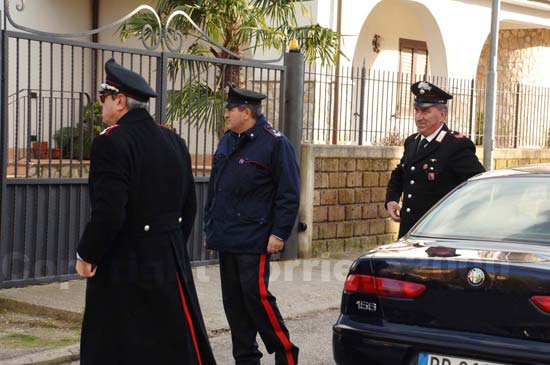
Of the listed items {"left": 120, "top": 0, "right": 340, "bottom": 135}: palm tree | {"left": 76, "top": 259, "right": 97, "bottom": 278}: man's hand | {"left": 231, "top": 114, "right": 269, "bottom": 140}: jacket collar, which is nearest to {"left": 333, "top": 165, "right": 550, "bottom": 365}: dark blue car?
{"left": 231, "top": 114, "right": 269, "bottom": 140}: jacket collar

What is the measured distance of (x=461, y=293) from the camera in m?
5.02

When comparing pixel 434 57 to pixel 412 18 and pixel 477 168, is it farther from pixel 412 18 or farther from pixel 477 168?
pixel 477 168

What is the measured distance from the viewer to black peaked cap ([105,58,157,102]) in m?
4.85

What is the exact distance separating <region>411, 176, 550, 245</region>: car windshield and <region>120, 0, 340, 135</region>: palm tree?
4882 mm

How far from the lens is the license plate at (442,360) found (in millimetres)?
4845

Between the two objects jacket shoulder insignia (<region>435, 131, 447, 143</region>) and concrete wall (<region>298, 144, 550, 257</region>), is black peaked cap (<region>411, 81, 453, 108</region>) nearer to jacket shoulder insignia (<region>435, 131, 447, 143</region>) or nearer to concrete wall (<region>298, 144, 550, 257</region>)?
jacket shoulder insignia (<region>435, 131, 447, 143</region>)

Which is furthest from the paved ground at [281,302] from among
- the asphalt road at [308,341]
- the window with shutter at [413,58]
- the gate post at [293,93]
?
the window with shutter at [413,58]

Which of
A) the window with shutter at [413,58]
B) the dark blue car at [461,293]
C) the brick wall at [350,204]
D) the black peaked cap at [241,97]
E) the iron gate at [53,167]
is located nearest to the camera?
the dark blue car at [461,293]

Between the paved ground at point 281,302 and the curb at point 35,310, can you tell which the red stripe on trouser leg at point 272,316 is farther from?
the curb at point 35,310

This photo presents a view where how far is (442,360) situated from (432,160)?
2.68m

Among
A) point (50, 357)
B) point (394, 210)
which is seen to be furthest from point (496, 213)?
point (50, 357)

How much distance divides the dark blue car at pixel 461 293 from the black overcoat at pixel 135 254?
0.96 meters

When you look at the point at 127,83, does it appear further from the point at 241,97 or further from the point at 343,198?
the point at 343,198

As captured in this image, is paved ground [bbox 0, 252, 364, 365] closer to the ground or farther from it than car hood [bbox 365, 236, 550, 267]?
closer to the ground
